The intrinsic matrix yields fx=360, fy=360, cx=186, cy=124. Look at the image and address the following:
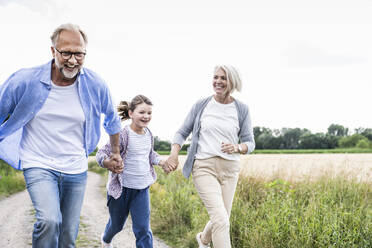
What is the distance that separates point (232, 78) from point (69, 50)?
6.21 ft

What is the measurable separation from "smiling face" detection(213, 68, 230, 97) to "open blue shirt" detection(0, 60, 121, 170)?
1.28 m

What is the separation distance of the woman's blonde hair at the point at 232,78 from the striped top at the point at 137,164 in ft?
3.88

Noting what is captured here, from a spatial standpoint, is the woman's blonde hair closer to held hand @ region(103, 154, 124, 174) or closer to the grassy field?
held hand @ region(103, 154, 124, 174)

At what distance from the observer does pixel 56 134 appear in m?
3.02

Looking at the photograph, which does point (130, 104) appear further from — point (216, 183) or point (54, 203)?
point (54, 203)

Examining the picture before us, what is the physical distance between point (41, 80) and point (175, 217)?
413 cm

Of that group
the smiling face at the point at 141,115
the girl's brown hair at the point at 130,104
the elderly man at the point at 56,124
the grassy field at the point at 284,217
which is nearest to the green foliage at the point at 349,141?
the grassy field at the point at 284,217

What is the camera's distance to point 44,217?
2.74 metres

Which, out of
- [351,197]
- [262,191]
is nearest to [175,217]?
[262,191]

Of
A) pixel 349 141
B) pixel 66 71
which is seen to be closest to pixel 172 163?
pixel 66 71

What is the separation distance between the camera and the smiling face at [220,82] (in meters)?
4.19

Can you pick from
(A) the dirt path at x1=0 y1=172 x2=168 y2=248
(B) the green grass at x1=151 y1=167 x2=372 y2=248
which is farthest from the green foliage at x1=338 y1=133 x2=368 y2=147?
(A) the dirt path at x1=0 y1=172 x2=168 y2=248

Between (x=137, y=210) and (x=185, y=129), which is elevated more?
(x=185, y=129)

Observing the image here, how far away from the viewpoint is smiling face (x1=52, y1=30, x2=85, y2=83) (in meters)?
3.04
